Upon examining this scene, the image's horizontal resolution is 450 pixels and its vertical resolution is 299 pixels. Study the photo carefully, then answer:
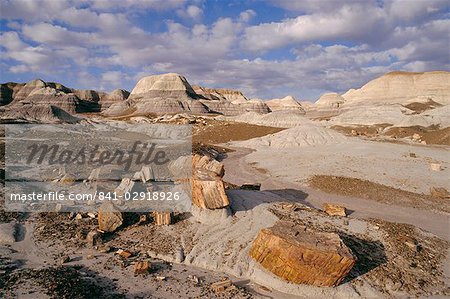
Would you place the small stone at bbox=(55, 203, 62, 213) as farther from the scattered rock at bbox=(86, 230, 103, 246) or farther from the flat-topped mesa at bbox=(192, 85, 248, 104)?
the flat-topped mesa at bbox=(192, 85, 248, 104)

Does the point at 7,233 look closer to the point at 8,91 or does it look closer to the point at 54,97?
the point at 54,97

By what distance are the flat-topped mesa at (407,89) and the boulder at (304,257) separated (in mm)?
90778

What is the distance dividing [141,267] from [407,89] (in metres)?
107

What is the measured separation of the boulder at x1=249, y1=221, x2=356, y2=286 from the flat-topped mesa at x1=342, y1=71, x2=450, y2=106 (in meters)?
90.8

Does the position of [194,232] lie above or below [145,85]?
below

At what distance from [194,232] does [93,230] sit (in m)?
3.28

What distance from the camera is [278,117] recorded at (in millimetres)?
61031

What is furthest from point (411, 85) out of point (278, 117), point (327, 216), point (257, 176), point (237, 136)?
point (327, 216)

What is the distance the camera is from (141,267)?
894 cm

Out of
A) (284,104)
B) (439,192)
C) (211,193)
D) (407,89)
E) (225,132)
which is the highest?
(407,89)

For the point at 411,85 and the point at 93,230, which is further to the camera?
the point at 411,85

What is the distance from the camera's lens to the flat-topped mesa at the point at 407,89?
298 feet

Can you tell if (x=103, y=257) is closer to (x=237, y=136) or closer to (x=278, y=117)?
(x=237, y=136)

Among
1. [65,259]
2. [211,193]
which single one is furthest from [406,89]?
[65,259]
